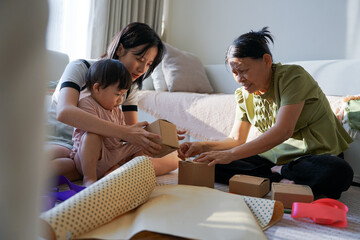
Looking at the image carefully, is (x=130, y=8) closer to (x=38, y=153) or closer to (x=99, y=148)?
(x=99, y=148)

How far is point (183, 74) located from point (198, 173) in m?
1.47

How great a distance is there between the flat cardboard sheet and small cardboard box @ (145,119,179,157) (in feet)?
0.68

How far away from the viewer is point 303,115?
1379mm

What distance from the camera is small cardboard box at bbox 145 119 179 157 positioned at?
1.20 m

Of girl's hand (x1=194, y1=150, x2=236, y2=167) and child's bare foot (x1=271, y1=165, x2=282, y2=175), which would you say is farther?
child's bare foot (x1=271, y1=165, x2=282, y2=175)

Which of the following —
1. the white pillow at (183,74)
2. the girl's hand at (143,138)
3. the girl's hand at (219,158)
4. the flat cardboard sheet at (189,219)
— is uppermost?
the white pillow at (183,74)

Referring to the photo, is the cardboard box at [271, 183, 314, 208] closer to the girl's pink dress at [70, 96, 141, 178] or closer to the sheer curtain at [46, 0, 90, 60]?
the girl's pink dress at [70, 96, 141, 178]

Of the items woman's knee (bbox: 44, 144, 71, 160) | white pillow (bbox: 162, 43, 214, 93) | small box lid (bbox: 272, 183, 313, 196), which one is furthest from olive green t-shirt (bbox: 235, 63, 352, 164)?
white pillow (bbox: 162, 43, 214, 93)

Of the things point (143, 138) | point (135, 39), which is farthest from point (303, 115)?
point (135, 39)

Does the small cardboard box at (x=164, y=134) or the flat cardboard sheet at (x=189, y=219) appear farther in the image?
the small cardboard box at (x=164, y=134)

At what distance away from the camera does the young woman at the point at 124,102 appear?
3.99 feet

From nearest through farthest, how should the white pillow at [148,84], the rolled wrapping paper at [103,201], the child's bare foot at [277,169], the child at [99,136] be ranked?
1. the rolled wrapping paper at [103,201]
2. the child at [99,136]
3. the child's bare foot at [277,169]
4. the white pillow at [148,84]

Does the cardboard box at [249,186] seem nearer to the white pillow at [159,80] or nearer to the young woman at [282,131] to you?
the young woman at [282,131]

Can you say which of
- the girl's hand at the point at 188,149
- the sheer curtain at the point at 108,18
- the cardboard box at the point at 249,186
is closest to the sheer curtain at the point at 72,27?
the sheer curtain at the point at 108,18
